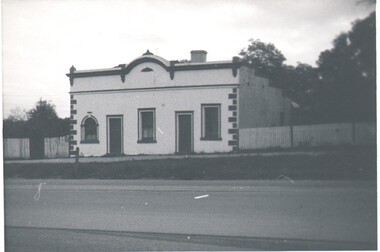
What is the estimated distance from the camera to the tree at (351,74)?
6375 mm

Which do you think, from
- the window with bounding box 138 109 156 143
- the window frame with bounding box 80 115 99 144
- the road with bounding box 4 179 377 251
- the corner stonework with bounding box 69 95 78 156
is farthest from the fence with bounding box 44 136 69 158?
the window with bounding box 138 109 156 143

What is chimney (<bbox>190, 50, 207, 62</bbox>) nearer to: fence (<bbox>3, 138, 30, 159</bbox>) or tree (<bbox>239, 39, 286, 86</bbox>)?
tree (<bbox>239, 39, 286, 86</bbox>)

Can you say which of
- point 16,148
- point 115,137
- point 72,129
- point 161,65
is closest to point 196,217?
point 16,148

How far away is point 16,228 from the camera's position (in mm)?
6453

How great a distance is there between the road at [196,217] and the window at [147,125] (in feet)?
3.75

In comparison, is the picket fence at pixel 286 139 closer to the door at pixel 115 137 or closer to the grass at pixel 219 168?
the grass at pixel 219 168

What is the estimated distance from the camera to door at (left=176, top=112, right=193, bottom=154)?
9.77 meters

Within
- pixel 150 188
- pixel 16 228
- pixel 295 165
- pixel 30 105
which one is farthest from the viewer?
pixel 150 188

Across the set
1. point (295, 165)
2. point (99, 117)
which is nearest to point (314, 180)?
point (295, 165)

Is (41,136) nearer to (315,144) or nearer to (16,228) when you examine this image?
(16,228)

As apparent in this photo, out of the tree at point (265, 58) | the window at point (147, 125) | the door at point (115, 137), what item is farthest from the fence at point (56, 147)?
the tree at point (265, 58)

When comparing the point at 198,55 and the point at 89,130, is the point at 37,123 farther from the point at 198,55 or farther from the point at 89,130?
the point at 198,55

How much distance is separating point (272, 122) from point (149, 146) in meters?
2.82

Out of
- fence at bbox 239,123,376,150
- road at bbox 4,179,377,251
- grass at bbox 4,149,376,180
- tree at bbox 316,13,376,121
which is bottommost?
road at bbox 4,179,377,251
